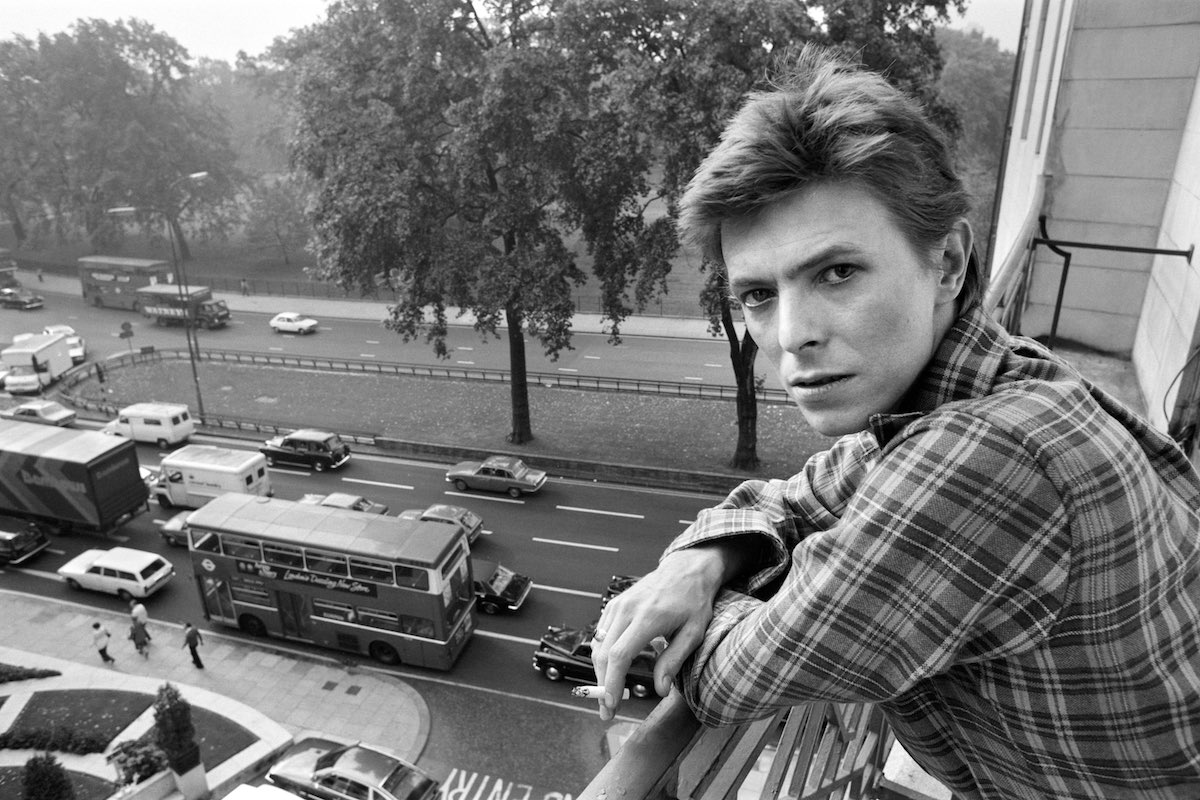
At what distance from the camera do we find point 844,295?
1816 millimetres

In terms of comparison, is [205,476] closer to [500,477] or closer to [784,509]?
[500,477]

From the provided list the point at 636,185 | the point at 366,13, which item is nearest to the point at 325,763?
the point at 636,185

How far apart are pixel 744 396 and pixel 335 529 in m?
10.7

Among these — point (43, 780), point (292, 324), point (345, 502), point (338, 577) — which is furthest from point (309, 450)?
point (292, 324)

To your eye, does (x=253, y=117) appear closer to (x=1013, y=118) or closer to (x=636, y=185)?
(x=636, y=185)

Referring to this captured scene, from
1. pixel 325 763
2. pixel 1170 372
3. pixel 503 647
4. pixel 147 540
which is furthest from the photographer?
pixel 147 540

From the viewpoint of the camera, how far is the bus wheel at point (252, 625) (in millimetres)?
16031

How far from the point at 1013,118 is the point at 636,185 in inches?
366

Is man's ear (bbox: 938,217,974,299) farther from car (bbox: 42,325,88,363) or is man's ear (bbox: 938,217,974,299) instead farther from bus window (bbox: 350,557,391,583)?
car (bbox: 42,325,88,363)

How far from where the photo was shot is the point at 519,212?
19078 mm

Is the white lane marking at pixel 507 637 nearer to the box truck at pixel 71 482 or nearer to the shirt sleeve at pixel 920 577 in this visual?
the box truck at pixel 71 482

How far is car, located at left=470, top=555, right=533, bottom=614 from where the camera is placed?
640 inches

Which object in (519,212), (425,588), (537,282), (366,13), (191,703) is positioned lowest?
(191,703)

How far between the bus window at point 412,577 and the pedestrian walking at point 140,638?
206 inches
